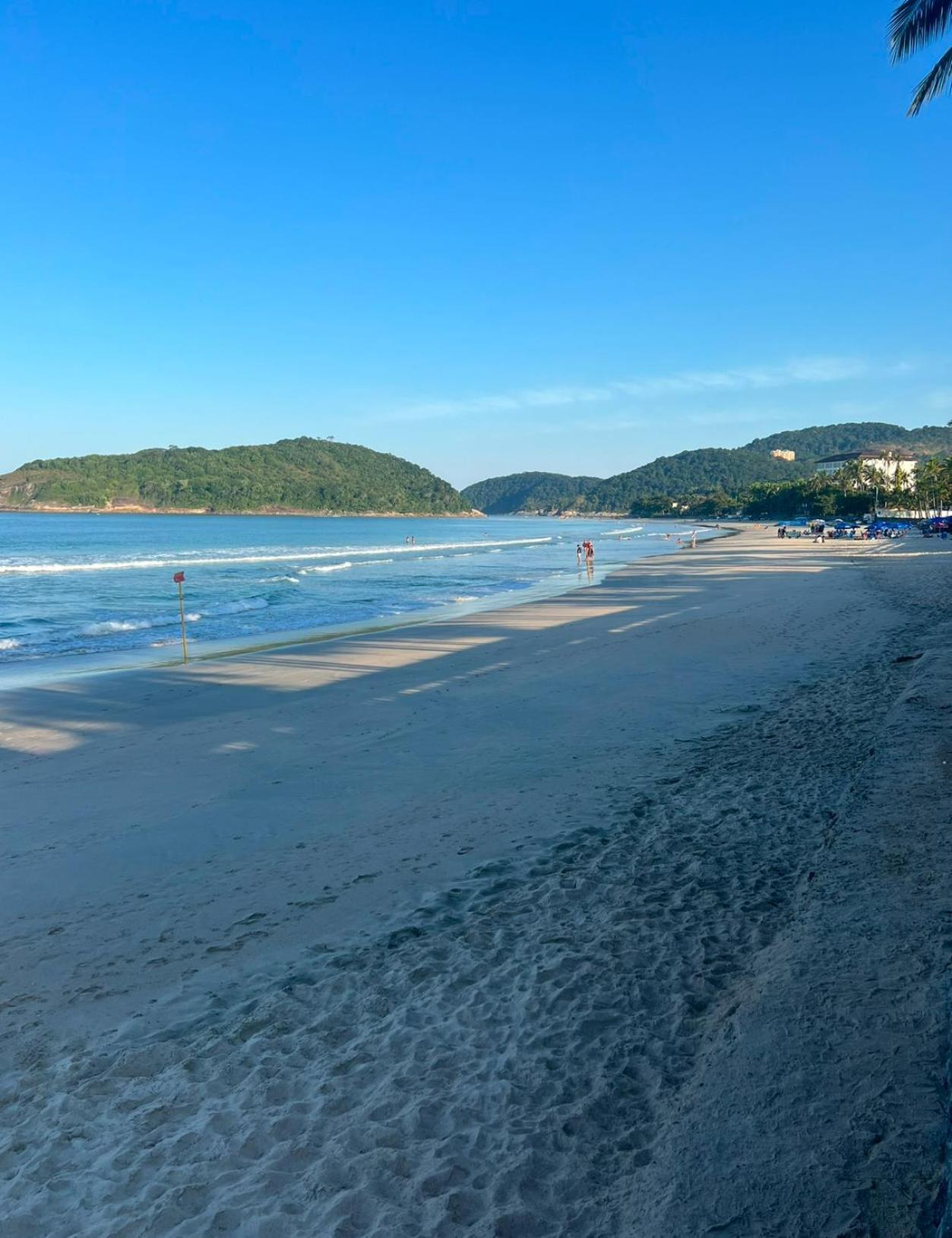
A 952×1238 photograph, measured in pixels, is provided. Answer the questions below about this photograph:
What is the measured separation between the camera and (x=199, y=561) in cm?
4672

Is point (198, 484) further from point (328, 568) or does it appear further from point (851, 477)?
point (328, 568)

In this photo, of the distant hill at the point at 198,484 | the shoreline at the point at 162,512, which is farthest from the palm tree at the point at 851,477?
the distant hill at the point at 198,484

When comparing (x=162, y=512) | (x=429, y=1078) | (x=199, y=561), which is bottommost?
(x=429, y=1078)

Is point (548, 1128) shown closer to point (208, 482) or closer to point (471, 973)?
point (471, 973)

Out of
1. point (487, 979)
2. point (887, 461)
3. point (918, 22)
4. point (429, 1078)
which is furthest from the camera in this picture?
point (887, 461)

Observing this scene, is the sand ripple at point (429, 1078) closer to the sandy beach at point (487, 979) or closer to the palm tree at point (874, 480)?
the sandy beach at point (487, 979)

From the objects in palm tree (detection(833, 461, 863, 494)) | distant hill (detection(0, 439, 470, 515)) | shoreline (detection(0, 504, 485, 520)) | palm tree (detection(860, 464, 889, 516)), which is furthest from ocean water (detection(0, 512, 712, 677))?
distant hill (detection(0, 439, 470, 515))

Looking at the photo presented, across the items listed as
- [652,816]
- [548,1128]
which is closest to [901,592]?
[652,816]

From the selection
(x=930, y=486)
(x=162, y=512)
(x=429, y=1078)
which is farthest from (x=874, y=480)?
(x=162, y=512)

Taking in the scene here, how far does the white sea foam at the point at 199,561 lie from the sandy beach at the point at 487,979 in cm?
3373

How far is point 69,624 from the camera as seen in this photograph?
20375 mm

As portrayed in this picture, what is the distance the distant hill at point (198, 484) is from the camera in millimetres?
153750

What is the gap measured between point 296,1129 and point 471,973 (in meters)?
1.16

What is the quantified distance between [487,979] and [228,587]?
2909 cm
